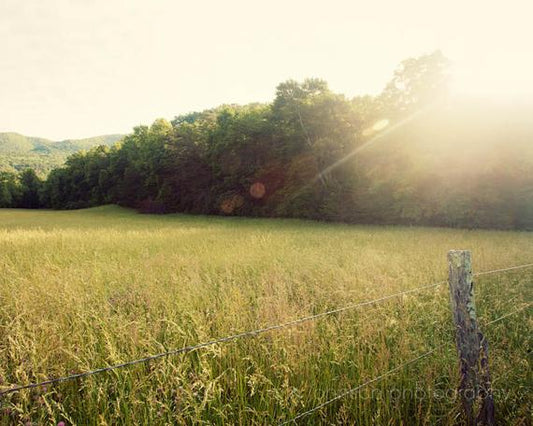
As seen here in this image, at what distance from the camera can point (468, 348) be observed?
3.07 metres

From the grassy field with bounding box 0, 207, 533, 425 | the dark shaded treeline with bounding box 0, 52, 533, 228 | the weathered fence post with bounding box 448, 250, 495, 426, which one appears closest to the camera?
the weathered fence post with bounding box 448, 250, 495, 426

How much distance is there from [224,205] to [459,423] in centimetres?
4006

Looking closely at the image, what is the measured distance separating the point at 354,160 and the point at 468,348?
96.9 ft

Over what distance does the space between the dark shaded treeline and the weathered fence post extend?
21200mm

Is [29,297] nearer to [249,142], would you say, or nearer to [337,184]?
[337,184]

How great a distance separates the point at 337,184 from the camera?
31.3 m

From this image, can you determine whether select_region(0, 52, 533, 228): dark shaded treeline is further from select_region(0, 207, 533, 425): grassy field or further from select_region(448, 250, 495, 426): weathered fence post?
select_region(448, 250, 495, 426): weathered fence post

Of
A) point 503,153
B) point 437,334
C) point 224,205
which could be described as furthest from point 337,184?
point 437,334

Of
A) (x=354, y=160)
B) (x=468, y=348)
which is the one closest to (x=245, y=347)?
(x=468, y=348)

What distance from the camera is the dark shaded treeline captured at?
21453 millimetres

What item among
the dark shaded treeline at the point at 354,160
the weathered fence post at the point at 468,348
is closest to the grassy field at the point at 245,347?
the weathered fence post at the point at 468,348

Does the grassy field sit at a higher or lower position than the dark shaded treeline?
lower

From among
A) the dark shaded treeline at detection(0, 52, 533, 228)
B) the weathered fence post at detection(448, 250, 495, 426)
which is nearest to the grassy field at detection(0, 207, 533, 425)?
the weathered fence post at detection(448, 250, 495, 426)

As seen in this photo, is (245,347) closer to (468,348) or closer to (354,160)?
(468,348)
